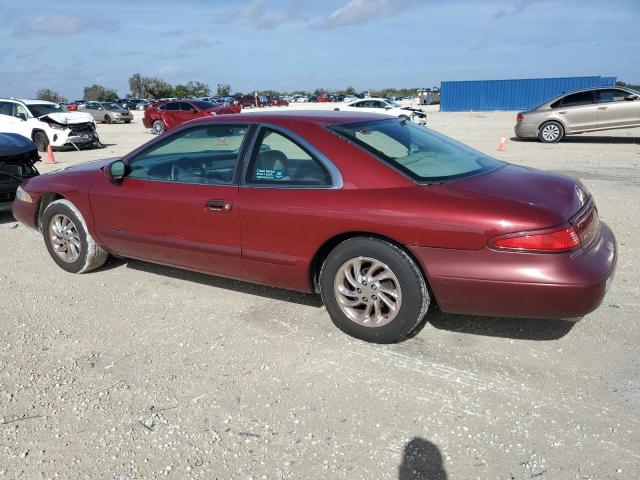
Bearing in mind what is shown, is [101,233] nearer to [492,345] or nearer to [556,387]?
[492,345]

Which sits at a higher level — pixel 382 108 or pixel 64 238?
pixel 382 108

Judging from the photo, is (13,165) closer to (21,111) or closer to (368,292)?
(368,292)

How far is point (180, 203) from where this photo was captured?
4168 millimetres

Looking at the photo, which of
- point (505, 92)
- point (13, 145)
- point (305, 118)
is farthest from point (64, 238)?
Answer: point (505, 92)

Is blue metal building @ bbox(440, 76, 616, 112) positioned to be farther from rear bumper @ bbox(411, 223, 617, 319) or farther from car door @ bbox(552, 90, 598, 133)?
rear bumper @ bbox(411, 223, 617, 319)

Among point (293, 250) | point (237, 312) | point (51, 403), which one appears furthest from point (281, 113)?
point (51, 403)

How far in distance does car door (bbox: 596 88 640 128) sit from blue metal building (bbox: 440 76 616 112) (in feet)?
87.4

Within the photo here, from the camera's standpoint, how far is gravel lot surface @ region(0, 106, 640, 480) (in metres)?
2.53

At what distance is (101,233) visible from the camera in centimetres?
477

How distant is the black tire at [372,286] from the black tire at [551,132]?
46.2 feet

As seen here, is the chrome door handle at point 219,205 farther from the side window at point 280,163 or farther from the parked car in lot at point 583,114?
the parked car in lot at point 583,114

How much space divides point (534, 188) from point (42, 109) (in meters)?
17.2

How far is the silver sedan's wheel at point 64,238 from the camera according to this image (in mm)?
5066

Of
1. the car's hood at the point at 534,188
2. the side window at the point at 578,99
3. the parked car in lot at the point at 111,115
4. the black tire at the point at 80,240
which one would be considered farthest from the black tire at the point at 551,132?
the parked car in lot at the point at 111,115
